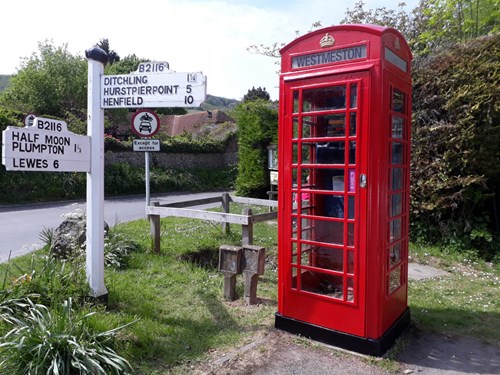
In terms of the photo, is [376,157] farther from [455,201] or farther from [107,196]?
[107,196]

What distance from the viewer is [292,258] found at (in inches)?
157

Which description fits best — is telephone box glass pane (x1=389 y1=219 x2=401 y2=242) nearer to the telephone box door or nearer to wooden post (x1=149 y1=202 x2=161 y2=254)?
the telephone box door

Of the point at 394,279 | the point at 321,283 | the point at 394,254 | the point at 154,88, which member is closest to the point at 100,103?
the point at 154,88

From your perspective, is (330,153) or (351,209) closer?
(351,209)

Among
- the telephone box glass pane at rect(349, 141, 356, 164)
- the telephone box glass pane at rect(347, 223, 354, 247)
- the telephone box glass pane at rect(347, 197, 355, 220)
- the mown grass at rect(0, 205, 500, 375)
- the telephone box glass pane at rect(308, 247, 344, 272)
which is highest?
the telephone box glass pane at rect(349, 141, 356, 164)

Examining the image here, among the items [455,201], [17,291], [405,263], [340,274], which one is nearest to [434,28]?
[455,201]

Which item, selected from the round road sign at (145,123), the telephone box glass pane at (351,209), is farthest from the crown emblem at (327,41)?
the round road sign at (145,123)

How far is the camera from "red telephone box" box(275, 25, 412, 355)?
3.46 meters

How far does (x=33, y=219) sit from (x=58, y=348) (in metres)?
9.54

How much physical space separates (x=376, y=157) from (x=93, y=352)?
Answer: 103 inches

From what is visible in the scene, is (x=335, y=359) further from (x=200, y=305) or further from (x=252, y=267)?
(x=200, y=305)

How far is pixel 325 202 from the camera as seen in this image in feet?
13.9

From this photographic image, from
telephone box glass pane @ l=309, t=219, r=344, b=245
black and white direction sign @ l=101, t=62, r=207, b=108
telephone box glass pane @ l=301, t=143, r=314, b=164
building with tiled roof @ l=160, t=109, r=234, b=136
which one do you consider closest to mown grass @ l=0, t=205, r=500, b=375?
telephone box glass pane @ l=309, t=219, r=344, b=245

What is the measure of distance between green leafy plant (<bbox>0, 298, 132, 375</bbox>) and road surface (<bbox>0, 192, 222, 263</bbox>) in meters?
3.29
